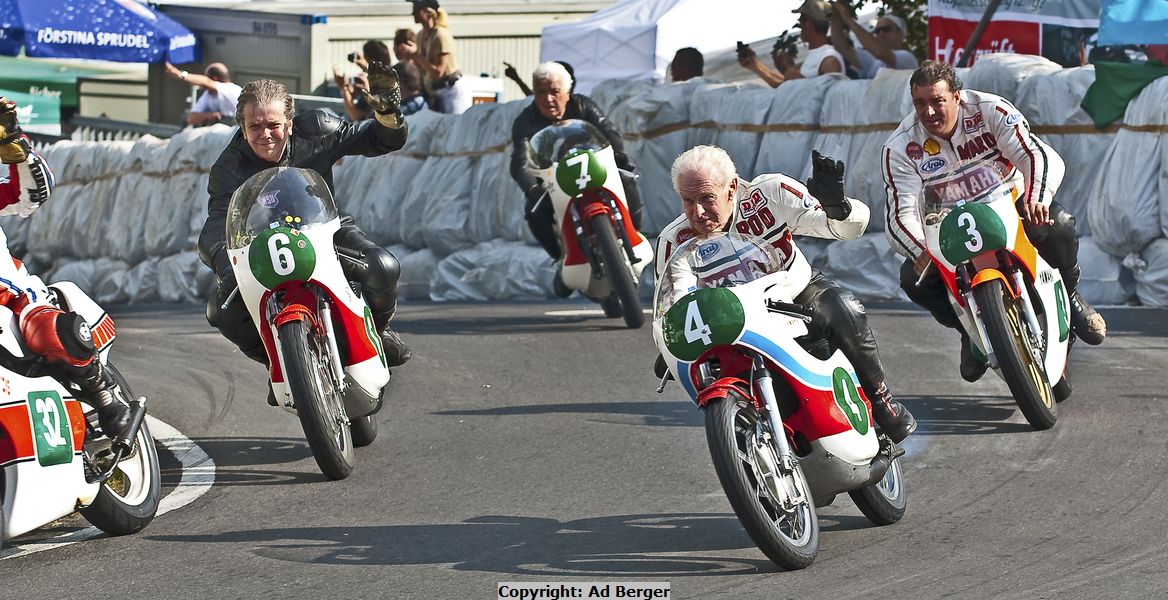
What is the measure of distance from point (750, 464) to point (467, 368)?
5.03 metres

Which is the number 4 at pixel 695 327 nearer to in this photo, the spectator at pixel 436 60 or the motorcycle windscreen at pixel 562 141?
the motorcycle windscreen at pixel 562 141

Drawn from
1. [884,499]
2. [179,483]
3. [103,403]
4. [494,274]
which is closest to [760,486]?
[884,499]

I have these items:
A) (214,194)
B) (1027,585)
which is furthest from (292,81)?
(1027,585)

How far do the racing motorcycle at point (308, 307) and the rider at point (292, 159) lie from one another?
13cm

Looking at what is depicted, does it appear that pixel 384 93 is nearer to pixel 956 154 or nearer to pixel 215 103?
pixel 956 154

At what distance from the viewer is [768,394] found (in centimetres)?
547

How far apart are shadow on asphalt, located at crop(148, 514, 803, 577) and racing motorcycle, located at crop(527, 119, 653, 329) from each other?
15.6 ft

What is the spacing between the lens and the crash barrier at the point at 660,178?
12.0m

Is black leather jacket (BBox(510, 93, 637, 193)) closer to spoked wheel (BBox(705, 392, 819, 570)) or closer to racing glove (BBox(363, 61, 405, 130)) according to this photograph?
racing glove (BBox(363, 61, 405, 130))

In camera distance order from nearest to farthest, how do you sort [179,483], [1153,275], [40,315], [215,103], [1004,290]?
[40,315] < [179,483] < [1004,290] < [1153,275] < [215,103]

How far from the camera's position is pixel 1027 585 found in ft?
16.7

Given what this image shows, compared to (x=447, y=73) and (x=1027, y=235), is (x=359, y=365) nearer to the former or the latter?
(x=1027, y=235)

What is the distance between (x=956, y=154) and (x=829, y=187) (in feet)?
8.01

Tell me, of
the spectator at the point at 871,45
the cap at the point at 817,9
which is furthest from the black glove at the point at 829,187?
the cap at the point at 817,9
